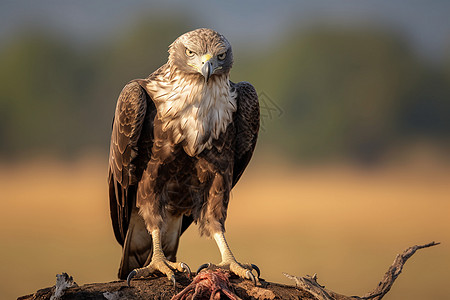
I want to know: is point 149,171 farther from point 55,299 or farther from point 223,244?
point 55,299

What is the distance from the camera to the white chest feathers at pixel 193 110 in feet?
16.4

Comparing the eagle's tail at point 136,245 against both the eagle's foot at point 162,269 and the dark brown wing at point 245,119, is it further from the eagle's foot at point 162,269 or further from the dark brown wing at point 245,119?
the dark brown wing at point 245,119

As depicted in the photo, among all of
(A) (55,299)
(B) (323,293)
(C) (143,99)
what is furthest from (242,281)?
(C) (143,99)

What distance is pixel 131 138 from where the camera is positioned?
16.8 feet

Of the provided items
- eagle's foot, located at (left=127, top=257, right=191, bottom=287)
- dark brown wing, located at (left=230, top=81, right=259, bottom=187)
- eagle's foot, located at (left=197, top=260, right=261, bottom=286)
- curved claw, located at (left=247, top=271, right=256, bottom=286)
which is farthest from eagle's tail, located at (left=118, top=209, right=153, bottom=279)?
curved claw, located at (left=247, top=271, right=256, bottom=286)

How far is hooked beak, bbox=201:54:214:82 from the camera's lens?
472 centimetres

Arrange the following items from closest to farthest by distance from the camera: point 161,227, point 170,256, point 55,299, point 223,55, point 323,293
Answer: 1. point 55,299
2. point 323,293
3. point 223,55
4. point 161,227
5. point 170,256

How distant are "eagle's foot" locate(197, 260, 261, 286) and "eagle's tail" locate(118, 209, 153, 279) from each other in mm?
1031

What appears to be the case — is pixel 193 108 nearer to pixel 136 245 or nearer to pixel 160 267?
pixel 160 267

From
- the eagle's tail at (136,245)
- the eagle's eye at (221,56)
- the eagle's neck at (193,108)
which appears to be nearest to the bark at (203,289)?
the eagle's tail at (136,245)

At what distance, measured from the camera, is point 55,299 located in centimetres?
411

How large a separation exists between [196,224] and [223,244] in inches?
17.3

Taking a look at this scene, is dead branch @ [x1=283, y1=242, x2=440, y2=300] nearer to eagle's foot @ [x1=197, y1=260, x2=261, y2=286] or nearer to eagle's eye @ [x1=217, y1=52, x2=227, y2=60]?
eagle's foot @ [x1=197, y1=260, x2=261, y2=286]

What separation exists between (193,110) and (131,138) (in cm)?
62
